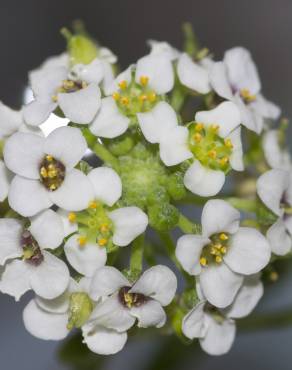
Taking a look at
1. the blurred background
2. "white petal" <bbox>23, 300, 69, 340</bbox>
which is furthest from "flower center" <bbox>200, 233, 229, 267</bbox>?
the blurred background

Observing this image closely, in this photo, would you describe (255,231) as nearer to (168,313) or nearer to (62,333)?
(168,313)

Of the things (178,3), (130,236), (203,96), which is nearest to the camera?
(130,236)

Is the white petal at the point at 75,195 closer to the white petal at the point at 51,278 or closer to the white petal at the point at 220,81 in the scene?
the white petal at the point at 51,278

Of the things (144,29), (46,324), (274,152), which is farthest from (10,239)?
(144,29)

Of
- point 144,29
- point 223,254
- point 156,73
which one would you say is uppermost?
point 156,73

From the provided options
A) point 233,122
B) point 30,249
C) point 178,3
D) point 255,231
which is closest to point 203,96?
point 233,122

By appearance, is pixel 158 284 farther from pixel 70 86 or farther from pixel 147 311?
pixel 70 86

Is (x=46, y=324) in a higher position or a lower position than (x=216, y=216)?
lower
